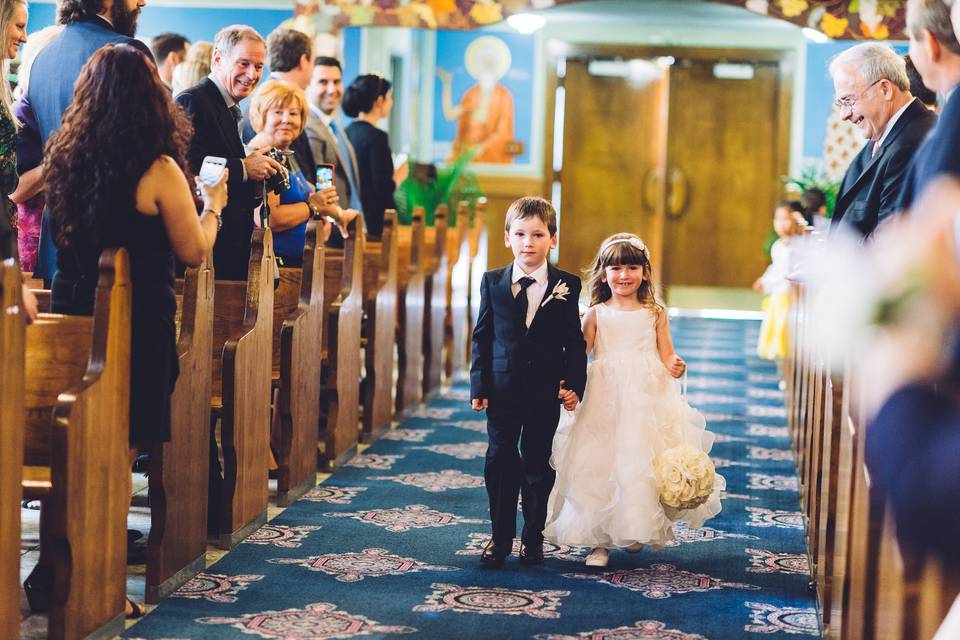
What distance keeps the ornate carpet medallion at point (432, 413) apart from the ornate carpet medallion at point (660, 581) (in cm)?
292

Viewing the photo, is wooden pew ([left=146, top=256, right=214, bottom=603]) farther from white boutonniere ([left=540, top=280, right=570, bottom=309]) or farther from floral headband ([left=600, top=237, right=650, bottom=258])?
floral headband ([left=600, top=237, right=650, bottom=258])

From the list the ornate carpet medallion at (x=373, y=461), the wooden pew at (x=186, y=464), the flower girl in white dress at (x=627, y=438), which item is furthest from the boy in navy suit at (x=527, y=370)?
the ornate carpet medallion at (x=373, y=461)

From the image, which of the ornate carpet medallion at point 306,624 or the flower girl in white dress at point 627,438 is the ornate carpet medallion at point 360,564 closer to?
the ornate carpet medallion at point 306,624

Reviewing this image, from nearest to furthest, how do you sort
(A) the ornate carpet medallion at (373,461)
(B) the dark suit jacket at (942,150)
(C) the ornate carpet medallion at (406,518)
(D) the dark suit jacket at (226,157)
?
(B) the dark suit jacket at (942,150), (D) the dark suit jacket at (226,157), (C) the ornate carpet medallion at (406,518), (A) the ornate carpet medallion at (373,461)

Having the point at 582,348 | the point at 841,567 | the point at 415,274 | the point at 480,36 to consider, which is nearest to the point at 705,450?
the point at 582,348

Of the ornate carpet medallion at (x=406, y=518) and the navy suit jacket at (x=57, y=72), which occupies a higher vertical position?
the navy suit jacket at (x=57, y=72)

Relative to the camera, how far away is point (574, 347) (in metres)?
3.99

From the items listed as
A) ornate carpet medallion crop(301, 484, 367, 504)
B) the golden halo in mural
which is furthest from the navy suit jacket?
the golden halo in mural

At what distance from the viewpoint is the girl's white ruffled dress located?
3936 mm

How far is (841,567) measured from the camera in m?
2.89

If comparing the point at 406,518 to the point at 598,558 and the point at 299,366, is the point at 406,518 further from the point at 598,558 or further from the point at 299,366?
the point at 598,558

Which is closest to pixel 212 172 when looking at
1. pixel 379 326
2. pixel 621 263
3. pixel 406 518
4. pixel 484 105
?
pixel 621 263

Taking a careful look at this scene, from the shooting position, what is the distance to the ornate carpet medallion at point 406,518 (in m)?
4.48

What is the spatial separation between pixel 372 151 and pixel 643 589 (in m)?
3.53
